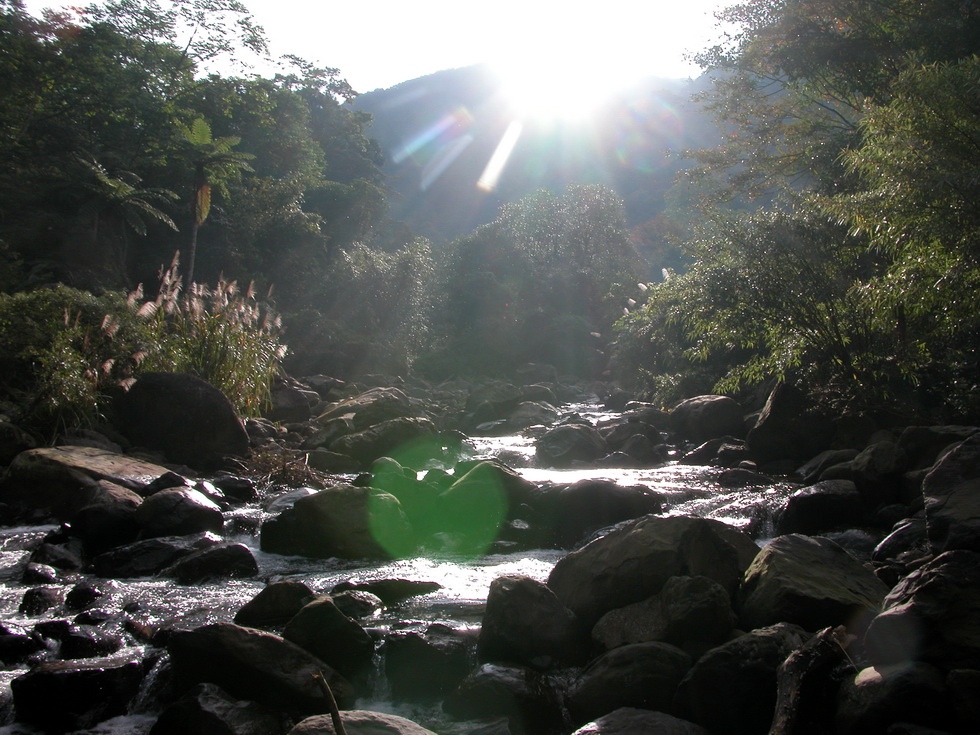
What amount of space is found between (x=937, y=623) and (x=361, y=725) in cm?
257

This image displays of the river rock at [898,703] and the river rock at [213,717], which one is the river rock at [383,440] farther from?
the river rock at [898,703]

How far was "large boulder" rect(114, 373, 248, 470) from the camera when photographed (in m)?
9.69

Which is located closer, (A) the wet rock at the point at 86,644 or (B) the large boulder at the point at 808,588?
(B) the large boulder at the point at 808,588

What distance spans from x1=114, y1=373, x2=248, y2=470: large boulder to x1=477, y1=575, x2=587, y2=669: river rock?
255 inches

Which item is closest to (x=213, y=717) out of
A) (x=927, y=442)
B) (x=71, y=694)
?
(x=71, y=694)

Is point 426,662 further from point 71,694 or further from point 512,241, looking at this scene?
point 512,241

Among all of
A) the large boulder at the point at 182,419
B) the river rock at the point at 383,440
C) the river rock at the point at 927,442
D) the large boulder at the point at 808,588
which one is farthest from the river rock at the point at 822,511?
the large boulder at the point at 182,419

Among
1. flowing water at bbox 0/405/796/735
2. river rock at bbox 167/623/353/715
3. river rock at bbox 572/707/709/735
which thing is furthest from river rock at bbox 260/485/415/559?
river rock at bbox 572/707/709/735

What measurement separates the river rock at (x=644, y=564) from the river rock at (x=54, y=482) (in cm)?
Result: 466

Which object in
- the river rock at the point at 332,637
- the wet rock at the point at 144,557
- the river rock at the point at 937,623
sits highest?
the wet rock at the point at 144,557

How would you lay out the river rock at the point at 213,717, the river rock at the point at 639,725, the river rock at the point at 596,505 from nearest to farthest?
the river rock at the point at 639,725 → the river rock at the point at 213,717 → the river rock at the point at 596,505

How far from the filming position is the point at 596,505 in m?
7.95

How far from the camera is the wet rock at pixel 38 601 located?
15.9ft

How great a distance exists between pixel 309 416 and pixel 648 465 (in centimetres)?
680
